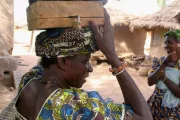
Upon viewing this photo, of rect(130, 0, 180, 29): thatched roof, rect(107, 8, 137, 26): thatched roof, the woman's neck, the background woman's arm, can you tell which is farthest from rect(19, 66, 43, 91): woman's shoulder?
rect(107, 8, 137, 26): thatched roof

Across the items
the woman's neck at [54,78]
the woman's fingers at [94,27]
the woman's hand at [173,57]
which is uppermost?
the woman's fingers at [94,27]

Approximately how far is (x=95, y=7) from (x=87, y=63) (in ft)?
0.97

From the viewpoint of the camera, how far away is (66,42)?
1274mm

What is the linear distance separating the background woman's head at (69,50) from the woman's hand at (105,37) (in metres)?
0.03

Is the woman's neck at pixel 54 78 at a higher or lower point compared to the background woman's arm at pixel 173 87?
higher

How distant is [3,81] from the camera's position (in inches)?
286

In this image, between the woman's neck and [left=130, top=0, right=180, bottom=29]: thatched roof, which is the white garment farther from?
[left=130, top=0, right=180, bottom=29]: thatched roof

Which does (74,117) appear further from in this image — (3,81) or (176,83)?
(3,81)

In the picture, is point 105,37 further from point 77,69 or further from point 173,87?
point 173,87

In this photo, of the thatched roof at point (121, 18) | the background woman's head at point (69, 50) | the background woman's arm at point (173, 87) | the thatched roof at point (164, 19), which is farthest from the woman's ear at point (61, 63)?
the thatched roof at point (121, 18)

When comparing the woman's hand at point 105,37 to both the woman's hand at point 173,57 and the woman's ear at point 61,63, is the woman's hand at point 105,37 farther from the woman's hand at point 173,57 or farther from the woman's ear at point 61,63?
the woman's hand at point 173,57

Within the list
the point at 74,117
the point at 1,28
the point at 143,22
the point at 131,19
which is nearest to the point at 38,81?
the point at 74,117

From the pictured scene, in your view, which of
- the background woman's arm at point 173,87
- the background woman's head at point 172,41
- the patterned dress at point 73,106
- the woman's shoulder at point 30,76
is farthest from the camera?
the background woman's head at point 172,41

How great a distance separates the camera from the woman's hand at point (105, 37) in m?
1.34
